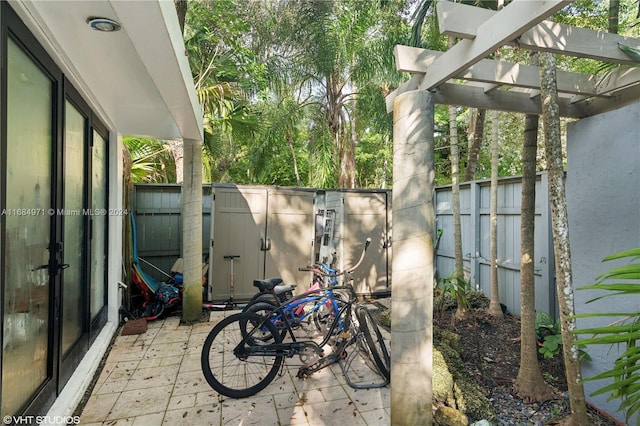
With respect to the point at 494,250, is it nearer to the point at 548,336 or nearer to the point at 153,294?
the point at 548,336

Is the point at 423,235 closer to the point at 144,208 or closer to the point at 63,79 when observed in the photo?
the point at 63,79

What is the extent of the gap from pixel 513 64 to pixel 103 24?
8.23 ft

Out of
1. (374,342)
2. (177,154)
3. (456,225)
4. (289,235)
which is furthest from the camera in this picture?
(177,154)

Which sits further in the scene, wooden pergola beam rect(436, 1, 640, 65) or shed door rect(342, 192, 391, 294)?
shed door rect(342, 192, 391, 294)

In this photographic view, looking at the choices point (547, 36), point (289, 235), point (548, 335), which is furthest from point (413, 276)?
point (289, 235)

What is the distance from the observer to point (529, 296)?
8.10ft

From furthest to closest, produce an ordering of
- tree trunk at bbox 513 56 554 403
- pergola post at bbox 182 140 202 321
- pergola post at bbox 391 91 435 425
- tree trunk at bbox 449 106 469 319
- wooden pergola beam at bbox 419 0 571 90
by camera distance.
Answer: pergola post at bbox 182 140 202 321 < tree trunk at bbox 449 106 469 319 < tree trunk at bbox 513 56 554 403 < pergola post at bbox 391 91 435 425 < wooden pergola beam at bbox 419 0 571 90

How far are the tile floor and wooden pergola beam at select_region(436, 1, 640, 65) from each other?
2.32 meters

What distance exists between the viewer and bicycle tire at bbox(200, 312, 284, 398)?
238 cm

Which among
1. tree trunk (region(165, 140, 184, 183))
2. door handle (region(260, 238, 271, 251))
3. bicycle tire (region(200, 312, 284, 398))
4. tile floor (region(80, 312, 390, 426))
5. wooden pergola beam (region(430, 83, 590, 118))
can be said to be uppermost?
tree trunk (region(165, 140, 184, 183))

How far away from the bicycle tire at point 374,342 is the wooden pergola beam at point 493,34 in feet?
5.67

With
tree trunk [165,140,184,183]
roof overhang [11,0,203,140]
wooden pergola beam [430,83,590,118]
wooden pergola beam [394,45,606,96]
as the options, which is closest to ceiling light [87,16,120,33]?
roof overhang [11,0,203,140]

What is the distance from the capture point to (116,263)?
145 inches

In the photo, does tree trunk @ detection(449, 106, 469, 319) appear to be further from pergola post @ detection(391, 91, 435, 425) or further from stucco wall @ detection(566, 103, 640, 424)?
pergola post @ detection(391, 91, 435, 425)
